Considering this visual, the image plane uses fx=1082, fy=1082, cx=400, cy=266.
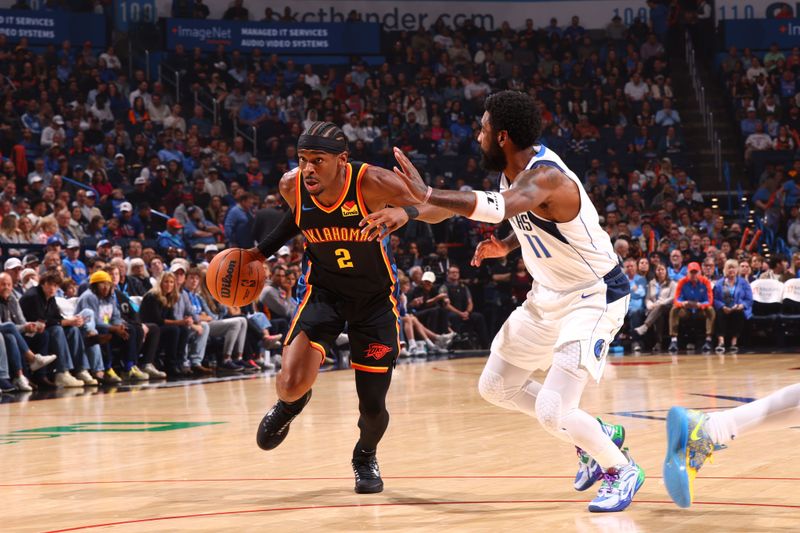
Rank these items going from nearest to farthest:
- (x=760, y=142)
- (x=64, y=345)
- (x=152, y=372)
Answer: (x=64, y=345) < (x=152, y=372) < (x=760, y=142)

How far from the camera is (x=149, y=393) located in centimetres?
1139

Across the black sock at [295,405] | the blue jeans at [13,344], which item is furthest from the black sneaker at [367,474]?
the blue jeans at [13,344]

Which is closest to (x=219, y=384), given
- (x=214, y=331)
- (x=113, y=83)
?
(x=214, y=331)

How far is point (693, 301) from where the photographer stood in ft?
55.7

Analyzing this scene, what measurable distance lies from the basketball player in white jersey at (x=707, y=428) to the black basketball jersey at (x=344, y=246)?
1.79 meters

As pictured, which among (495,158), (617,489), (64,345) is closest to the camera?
(617,489)

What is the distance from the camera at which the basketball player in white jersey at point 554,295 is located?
4.81 metres

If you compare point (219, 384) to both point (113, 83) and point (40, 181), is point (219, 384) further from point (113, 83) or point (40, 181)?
point (113, 83)

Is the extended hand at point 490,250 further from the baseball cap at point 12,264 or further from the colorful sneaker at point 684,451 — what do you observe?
the baseball cap at point 12,264

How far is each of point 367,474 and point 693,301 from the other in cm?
1247

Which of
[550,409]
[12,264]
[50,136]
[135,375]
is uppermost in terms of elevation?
[50,136]

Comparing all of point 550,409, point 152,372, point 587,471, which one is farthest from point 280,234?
point 152,372

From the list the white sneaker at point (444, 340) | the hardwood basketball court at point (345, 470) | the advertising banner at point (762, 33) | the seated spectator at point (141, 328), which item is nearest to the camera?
the hardwood basketball court at point (345, 470)

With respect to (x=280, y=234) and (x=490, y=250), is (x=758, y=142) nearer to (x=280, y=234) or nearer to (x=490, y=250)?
(x=490, y=250)
